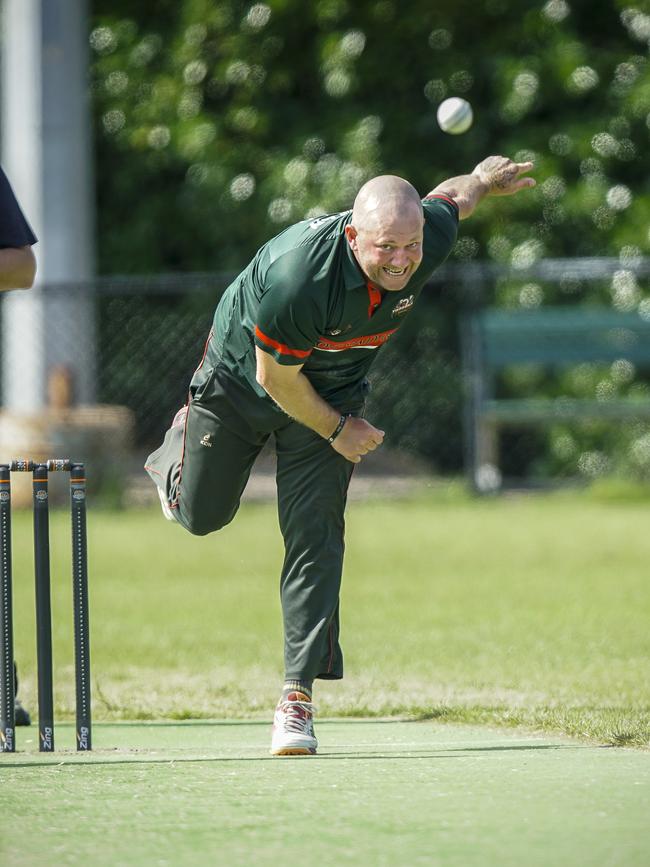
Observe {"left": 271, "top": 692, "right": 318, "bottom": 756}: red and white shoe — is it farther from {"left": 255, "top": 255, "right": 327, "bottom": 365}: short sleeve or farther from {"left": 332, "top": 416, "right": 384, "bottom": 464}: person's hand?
{"left": 255, "top": 255, "right": 327, "bottom": 365}: short sleeve

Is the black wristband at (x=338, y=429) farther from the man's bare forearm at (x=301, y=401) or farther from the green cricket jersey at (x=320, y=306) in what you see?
the green cricket jersey at (x=320, y=306)

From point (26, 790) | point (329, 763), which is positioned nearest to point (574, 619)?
point (329, 763)

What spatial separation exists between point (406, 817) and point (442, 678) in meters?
3.02

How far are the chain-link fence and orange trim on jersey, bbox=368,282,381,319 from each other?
10.6 meters

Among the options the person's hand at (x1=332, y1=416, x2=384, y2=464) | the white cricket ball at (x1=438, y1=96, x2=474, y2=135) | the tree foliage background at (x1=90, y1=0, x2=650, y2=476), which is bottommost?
the person's hand at (x1=332, y1=416, x2=384, y2=464)

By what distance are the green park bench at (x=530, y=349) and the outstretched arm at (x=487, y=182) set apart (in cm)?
969

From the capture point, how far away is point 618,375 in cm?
1655

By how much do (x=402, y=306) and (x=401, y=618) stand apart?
159 inches

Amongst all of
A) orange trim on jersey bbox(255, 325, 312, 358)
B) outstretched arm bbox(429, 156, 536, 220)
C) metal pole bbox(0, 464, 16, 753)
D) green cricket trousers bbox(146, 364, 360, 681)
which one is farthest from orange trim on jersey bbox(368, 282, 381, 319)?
metal pole bbox(0, 464, 16, 753)

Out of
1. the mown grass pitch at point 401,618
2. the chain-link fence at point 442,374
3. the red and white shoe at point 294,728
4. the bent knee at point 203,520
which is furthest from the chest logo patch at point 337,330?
the chain-link fence at point 442,374

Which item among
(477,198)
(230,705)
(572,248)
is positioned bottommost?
(230,705)

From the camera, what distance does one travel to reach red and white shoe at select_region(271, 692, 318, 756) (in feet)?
17.1

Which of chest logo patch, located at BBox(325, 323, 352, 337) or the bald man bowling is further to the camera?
chest logo patch, located at BBox(325, 323, 352, 337)

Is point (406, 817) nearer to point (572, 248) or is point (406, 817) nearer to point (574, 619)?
point (574, 619)
